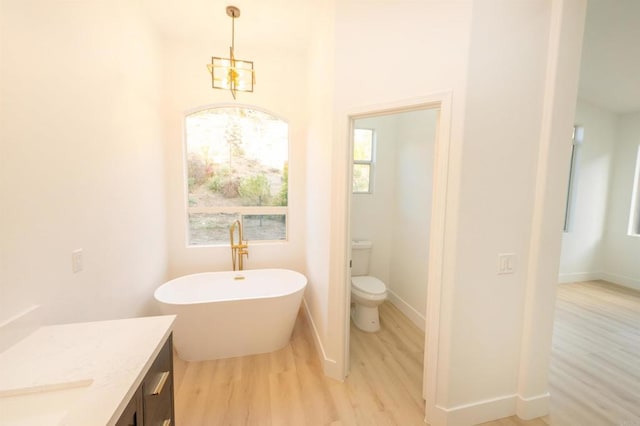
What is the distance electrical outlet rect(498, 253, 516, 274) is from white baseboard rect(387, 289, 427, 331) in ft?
4.40

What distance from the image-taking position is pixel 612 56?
2740 millimetres

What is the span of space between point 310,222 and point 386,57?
1722mm

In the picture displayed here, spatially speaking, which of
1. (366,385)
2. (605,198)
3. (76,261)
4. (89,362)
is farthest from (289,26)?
(605,198)

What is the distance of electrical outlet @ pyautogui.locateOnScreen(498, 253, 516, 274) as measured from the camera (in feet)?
5.17

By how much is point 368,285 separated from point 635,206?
182 inches

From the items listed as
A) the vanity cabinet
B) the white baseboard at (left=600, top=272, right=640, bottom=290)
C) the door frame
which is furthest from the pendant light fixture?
the white baseboard at (left=600, top=272, right=640, bottom=290)

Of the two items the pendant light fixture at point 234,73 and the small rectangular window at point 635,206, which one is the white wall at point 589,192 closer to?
the small rectangular window at point 635,206

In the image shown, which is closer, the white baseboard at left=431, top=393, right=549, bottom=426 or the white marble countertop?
the white marble countertop

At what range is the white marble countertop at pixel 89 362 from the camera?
0.74m

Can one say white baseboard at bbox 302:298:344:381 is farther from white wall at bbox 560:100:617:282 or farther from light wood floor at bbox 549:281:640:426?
white wall at bbox 560:100:617:282

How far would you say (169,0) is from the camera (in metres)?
2.16

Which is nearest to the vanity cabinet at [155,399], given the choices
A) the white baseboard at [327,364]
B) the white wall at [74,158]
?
the white wall at [74,158]

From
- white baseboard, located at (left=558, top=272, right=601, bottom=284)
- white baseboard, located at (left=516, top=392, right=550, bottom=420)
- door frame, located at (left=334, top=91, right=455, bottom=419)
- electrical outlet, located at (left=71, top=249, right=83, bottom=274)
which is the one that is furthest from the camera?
white baseboard, located at (left=558, top=272, right=601, bottom=284)

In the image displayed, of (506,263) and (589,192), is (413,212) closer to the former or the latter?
(506,263)
